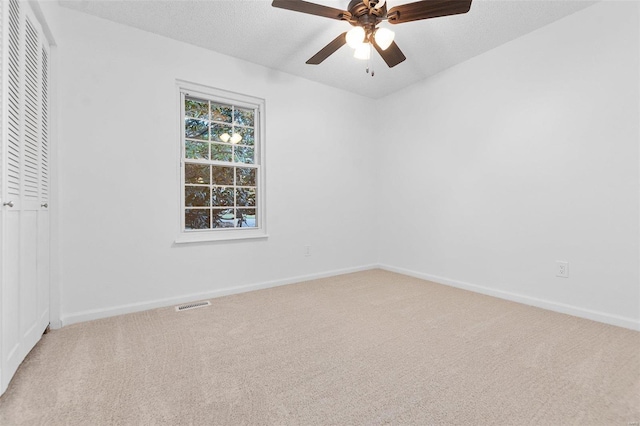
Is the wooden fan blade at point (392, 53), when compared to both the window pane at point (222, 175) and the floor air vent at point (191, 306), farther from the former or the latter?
the floor air vent at point (191, 306)

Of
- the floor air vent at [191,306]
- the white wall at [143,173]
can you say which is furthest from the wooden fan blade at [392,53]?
the floor air vent at [191,306]

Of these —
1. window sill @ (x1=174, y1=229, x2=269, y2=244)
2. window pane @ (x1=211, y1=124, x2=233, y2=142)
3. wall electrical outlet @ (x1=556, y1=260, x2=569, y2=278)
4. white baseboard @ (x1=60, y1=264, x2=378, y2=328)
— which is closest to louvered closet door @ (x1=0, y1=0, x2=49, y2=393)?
white baseboard @ (x1=60, y1=264, x2=378, y2=328)

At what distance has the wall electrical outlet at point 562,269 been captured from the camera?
102 inches

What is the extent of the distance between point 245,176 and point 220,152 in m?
0.38

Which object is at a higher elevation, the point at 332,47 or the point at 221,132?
the point at 332,47

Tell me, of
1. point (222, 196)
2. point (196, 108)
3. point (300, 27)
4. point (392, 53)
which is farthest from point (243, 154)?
point (392, 53)

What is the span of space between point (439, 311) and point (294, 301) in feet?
4.44

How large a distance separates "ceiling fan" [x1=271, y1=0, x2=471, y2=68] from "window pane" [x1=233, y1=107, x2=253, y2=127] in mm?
1387

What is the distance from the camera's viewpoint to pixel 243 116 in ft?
11.2

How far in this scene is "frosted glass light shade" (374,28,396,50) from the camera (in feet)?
6.97

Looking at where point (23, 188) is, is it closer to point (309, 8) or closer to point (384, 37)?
A: point (309, 8)

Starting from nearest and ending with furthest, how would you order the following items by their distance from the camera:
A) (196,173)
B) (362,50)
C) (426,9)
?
(426,9) → (362,50) → (196,173)

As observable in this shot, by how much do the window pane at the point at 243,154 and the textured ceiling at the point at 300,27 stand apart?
0.97 m

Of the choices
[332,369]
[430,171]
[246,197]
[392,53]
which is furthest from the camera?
[430,171]
